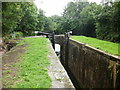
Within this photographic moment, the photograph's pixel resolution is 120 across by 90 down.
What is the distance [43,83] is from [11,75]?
3.73 ft

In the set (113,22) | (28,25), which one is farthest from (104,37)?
(28,25)

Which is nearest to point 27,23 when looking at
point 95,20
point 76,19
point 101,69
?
point 76,19

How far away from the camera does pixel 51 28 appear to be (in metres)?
31.2

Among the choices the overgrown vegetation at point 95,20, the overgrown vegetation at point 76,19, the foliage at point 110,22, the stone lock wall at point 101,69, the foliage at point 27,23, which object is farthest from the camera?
the foliage at point 27,23

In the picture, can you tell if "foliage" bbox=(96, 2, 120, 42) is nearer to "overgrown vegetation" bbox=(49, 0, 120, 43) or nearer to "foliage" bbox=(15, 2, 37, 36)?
"overgrown vegetation" bbox=(49, 0, 120, 43)

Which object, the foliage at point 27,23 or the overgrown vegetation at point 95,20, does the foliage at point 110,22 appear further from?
the foliage at point 27,23

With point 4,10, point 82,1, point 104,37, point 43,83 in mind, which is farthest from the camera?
point 82,1

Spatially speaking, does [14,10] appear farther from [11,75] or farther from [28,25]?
[28,25]

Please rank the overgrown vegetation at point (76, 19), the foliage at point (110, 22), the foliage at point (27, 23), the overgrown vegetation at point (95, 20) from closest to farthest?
the overgrown vegetation at point (76, 19), the foliage at point (110, 22), the overgrown vegetation at point (95, 20), the foliage at point (27, 23)

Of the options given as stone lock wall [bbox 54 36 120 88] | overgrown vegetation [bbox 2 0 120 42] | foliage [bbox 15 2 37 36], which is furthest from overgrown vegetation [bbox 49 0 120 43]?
foliage [bbox 15 2 37 36]

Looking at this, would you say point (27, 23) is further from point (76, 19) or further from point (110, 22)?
point (110, 22)

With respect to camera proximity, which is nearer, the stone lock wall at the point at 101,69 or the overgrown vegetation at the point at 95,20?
the stone lock wall at the point at 101,69

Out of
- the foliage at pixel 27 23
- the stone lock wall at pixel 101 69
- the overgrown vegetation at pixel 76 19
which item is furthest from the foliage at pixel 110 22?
the foliage at pixel 27 23

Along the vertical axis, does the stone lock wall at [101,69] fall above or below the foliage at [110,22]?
below
